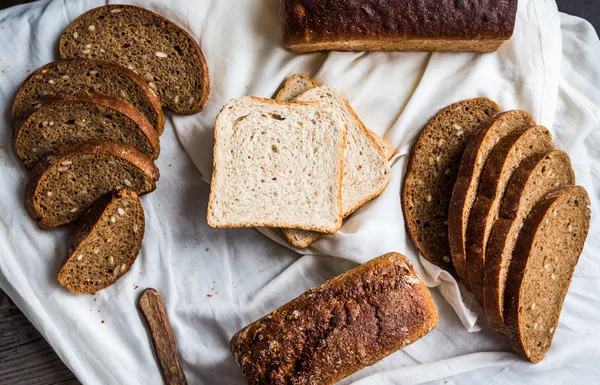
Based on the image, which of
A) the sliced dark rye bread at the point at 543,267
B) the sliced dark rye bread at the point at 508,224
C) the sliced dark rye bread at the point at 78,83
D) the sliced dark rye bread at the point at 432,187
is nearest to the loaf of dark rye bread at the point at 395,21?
the sliced dark rye bread at the point at 432,187

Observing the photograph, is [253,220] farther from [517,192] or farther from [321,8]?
[517,192]

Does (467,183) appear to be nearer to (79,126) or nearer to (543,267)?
(543,267)

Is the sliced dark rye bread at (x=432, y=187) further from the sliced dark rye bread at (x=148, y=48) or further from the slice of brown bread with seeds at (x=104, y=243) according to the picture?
the slice of brown bread with seeds at (x=104, y=243)

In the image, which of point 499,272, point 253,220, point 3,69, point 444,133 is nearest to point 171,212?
point 253,220

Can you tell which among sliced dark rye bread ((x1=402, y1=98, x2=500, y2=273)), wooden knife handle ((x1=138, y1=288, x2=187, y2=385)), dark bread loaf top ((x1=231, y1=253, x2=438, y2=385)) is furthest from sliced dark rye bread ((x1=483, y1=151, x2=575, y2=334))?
wooden knife handle ((x1=138, y1=288, x2=187, y2=385))

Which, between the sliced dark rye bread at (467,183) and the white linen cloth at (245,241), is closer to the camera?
the sliced dark rye bread at (467,183)

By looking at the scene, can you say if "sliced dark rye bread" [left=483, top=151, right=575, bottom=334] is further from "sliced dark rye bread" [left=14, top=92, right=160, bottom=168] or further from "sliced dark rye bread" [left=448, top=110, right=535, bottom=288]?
"sliced dark rye bread" [left=14, top=92, right=160, bottom=168]

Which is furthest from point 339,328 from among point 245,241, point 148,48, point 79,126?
point 148,48
